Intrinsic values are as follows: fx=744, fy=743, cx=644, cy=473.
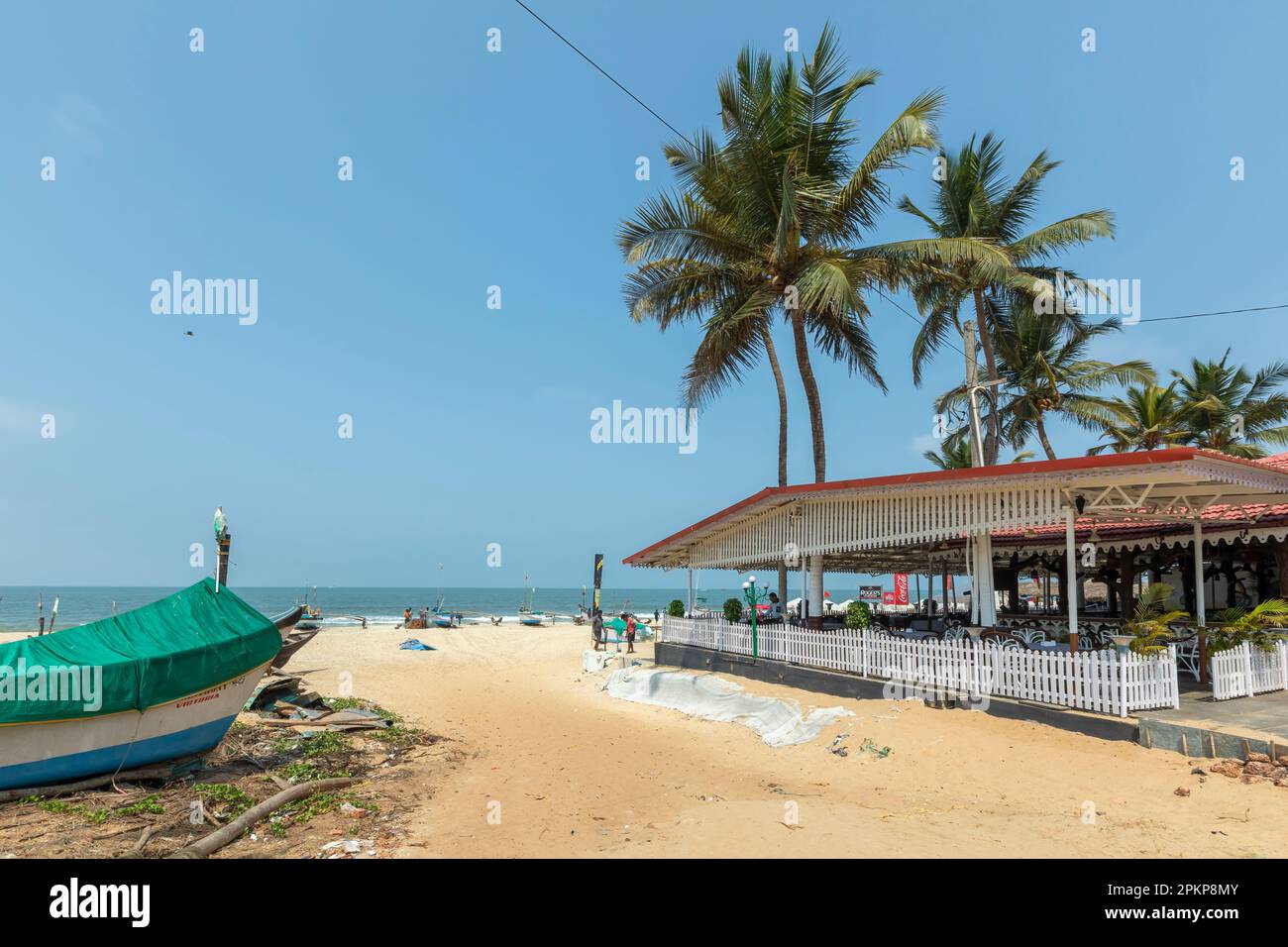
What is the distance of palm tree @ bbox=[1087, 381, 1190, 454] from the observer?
77.2 ft

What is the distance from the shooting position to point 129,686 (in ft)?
31.2

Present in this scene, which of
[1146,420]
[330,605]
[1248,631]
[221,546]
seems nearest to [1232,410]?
[1146,420]

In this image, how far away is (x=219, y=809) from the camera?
8.98 meters

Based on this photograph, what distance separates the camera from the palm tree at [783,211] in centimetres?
1744

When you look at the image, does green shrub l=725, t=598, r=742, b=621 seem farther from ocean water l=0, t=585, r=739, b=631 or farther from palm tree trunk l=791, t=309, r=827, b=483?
ocean water l=0, t=585, r=739, b=631

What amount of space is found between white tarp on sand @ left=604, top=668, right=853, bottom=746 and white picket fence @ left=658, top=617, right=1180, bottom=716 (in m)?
1.40

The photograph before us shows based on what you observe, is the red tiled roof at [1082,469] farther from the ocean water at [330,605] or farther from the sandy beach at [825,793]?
the ocean water at [330,605]

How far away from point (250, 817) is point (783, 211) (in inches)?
608

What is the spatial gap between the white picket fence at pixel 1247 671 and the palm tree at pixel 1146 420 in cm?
1085

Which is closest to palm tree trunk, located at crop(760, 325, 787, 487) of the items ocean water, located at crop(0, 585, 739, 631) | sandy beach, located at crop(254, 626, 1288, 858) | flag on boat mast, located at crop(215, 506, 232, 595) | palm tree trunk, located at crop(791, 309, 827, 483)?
palm tree trunk, located at crop(791, 309, 827, 483)

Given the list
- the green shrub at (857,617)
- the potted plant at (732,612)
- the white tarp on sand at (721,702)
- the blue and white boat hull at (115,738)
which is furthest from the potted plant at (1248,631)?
the blue and white boat hull at (115,738)
